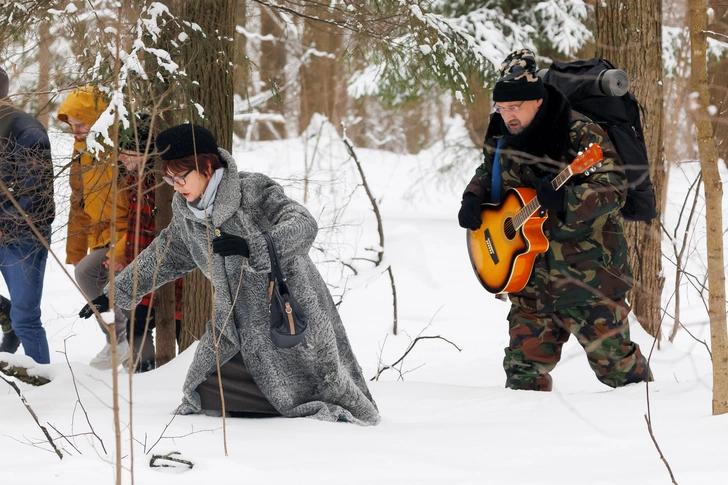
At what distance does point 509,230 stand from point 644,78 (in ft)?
6.74

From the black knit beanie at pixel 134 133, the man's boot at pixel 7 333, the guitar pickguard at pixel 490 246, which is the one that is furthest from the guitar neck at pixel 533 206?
the man's boot at pixel 7 333

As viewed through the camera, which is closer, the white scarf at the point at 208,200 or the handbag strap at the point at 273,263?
the handbag strap at the point at 273,263

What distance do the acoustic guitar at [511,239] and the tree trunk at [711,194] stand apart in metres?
0.88

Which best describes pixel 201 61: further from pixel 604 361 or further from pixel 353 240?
pixel 353 240

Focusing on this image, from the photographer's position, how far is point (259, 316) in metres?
3.61

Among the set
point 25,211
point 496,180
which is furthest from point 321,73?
point 496,180

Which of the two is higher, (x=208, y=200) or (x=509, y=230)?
(x=208, y=200)

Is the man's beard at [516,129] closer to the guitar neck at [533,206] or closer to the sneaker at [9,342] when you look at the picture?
the guitar neck at [533,206]

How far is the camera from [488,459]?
2762 mm

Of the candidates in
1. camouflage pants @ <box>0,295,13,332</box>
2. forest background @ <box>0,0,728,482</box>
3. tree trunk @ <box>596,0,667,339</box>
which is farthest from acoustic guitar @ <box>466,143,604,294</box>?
camouflage pants @ <box>0,295,13,332</box>

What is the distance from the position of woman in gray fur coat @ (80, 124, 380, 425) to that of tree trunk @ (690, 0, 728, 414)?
146 centimetres

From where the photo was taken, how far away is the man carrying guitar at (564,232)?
388 centimetres

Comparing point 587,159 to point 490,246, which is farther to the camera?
point 490,246

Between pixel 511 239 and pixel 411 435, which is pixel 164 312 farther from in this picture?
pixel 411 435
